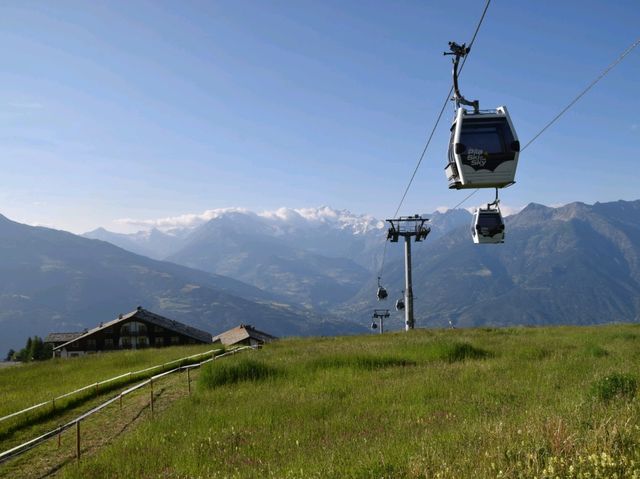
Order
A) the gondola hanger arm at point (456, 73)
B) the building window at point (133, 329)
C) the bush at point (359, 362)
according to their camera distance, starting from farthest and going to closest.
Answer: the building window at point (133, 329)
the bush at point (359, 362)
the gondola hanger arm at point (456, 73)

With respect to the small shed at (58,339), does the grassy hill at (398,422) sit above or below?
above

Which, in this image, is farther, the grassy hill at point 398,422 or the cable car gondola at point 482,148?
the cable car gondola at point 482,148

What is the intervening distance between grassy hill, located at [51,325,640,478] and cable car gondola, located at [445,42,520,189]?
21.4ft

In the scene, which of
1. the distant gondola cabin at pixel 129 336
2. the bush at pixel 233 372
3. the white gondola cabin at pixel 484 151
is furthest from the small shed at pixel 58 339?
the white gondola cabin at pixel 484 151

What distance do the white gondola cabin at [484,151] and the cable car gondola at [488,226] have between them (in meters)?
5.80

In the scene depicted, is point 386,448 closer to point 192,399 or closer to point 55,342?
point 192,399

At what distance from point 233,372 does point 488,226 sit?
1302 centimetres

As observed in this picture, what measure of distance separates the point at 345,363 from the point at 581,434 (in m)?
16.1

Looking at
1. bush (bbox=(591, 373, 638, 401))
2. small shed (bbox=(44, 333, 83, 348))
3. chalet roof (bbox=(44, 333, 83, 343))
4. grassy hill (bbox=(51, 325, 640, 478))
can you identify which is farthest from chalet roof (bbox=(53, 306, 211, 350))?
bush (bbox=(591, 373, 638, 401))

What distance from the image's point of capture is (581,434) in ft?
21.9

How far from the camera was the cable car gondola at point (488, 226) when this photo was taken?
77.0ft

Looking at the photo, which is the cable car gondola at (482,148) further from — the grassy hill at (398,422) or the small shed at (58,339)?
the small shed at (58,339)

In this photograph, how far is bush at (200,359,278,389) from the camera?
1909 cm

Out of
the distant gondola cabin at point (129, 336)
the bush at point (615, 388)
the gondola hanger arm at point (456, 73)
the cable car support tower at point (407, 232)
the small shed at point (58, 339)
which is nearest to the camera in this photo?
the bush at point (615, 388)
